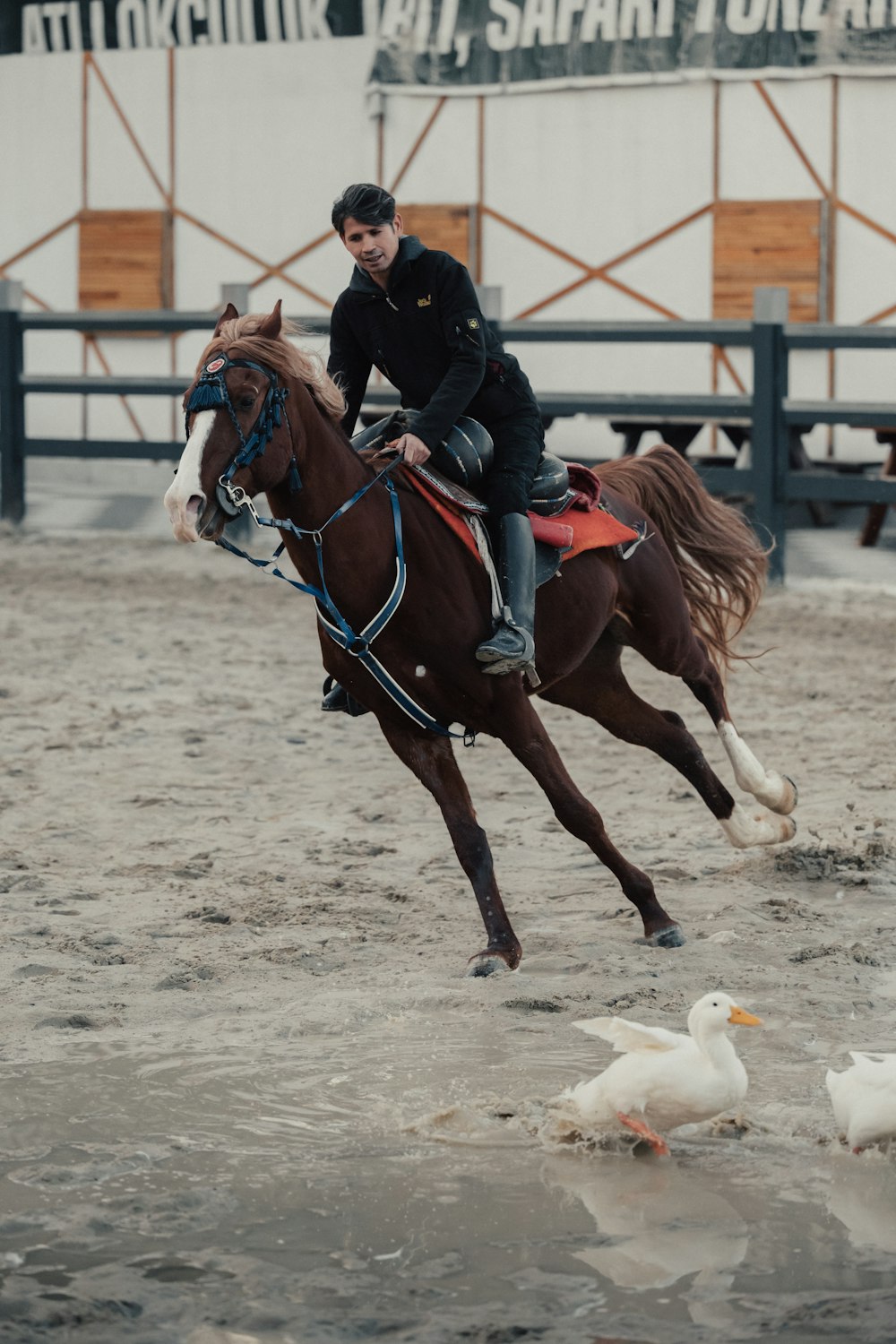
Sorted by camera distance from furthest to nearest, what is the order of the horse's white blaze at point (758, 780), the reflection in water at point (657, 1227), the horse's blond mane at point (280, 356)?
1. the horse's white blaze at point (758, 780)
2. the horse's blond mane at point (280, 356)
3. the reflection in water at point (657, 1227)

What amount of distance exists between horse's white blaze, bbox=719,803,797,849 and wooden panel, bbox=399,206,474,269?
12034 mm

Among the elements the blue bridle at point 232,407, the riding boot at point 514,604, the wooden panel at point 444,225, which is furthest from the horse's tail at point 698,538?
the wooden panel at point 444,225

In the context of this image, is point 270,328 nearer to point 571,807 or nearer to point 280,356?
point 280,356

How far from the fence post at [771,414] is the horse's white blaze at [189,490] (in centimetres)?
827

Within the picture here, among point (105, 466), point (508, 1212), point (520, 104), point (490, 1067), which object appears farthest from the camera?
point (105, 466)

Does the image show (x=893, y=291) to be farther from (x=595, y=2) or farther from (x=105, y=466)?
(x=105, y=466)

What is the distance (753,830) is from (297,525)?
2105 mm

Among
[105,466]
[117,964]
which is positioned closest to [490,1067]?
[117,964]

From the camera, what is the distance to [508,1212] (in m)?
3.73

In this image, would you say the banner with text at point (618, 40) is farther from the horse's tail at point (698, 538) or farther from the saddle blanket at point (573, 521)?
the saddle blanket at point (573, 521)

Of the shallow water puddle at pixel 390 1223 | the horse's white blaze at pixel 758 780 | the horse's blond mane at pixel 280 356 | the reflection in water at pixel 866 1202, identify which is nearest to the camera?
the shallow water puddle at pixel 390 1223

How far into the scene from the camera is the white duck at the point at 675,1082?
4.00 metres

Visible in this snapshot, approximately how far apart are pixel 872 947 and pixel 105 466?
1506cm

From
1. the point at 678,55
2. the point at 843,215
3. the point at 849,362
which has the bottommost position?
the point at 849,362
